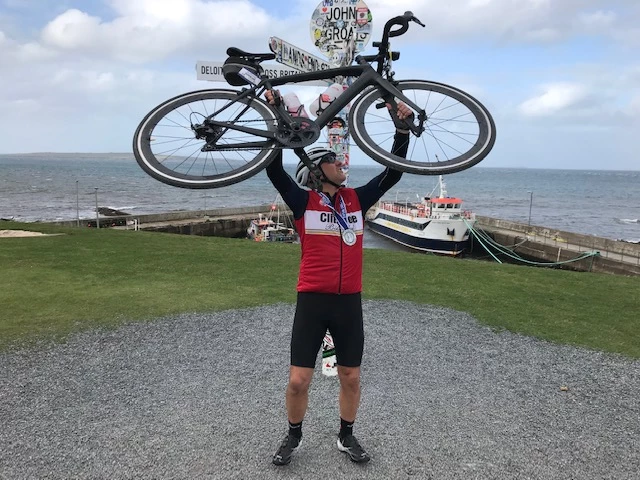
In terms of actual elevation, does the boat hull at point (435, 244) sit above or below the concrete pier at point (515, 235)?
below

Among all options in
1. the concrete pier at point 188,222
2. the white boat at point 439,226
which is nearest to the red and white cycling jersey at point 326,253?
the concrete pier at point 188,222

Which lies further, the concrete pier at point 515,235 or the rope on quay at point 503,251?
the rope on quay at point 503,251

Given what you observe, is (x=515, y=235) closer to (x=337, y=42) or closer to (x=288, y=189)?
(x=337, y=42)

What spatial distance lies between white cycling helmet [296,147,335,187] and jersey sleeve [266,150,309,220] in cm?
12

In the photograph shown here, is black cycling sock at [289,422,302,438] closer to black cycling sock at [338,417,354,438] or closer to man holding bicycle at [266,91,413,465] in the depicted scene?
man holding bicycle at [266,91,413,465]

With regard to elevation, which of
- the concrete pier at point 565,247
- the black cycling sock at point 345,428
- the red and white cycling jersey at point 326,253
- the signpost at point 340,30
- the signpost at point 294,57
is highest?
the signpost at point 340,30

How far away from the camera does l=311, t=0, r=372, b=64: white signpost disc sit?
4.71 metres

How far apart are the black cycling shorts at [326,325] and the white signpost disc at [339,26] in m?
2.59

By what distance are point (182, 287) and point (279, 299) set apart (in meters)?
2.09

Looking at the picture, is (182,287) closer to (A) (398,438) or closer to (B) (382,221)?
(A) (398,438)

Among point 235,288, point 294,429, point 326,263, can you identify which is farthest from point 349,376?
point 235,288

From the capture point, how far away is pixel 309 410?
4.60m

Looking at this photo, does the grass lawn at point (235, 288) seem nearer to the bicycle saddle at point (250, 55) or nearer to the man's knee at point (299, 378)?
the man's knee at point (299, 378)

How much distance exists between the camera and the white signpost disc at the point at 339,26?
4707 millimetres
